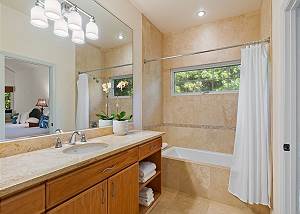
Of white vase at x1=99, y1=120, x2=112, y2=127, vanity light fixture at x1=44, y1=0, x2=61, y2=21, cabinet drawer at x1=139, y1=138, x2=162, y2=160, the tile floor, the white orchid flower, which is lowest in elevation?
the tile floor

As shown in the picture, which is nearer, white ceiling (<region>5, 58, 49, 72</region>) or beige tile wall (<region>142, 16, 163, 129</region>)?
white ceiling (<region>5, 58, 49, 72</region>)

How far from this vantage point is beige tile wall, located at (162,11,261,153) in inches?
108

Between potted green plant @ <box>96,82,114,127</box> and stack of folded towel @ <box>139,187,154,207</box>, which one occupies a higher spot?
potted green plant @ <box>96,82,114,127</box>

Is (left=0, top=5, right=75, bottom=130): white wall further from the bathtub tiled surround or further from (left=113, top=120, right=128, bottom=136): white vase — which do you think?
the bathtub tiled surround

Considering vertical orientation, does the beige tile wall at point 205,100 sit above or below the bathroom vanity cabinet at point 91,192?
above

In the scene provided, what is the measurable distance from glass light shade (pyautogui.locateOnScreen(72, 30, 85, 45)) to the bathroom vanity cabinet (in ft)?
3.84

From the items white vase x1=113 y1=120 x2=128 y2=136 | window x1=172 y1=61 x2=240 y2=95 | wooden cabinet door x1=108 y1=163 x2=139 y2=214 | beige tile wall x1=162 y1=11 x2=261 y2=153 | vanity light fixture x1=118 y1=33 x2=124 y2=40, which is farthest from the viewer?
window x1=172 y1=61 x2=240 y2=95

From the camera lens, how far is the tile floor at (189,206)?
1.96m

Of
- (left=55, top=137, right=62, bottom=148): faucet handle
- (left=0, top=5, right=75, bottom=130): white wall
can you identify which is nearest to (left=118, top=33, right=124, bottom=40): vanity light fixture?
(left=0, top=5, right=75, bottom=130): white wall

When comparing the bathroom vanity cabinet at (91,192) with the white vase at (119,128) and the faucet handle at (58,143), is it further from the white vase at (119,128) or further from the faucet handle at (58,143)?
the faucet handle at (58,143)

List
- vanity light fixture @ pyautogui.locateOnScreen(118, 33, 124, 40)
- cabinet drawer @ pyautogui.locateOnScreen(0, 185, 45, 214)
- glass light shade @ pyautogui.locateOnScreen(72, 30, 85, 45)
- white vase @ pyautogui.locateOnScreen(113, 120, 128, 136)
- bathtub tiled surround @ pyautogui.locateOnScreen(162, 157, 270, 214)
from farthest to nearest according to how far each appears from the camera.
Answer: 1. vanity light fixture @ pyautogui.locateOnScreen(118, 33, 124, 40)
2. bathtub tiled surround @ pyautogui.locateOnScreen(162, 157, 270, 214)
3. white vase @ pyautogui.locateOnScreen(113, 120, 128, 136)
4. glass light shade @ pyautogui.locateOnScreen(72, 30, 85, 45)
5. cabinet drawer @ pyautogui.locateOnScreen(0, 185, 45, 214)

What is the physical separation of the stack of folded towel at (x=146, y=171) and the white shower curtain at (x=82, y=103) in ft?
2.50

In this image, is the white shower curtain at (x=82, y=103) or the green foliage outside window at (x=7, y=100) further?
the white shower curtain at (x=82, y=103)

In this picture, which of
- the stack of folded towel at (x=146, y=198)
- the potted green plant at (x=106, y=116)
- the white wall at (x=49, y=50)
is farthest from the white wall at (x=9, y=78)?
the stack of folded towel at (x=146, y=198)
